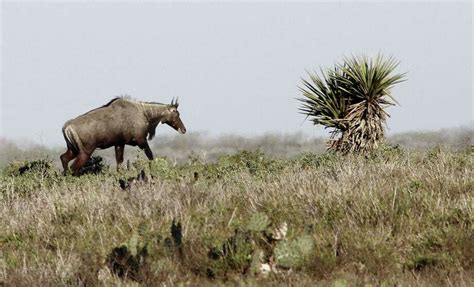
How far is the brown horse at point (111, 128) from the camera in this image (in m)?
19.3

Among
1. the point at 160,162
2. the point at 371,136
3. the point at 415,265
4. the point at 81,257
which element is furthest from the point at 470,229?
the point at 371,136

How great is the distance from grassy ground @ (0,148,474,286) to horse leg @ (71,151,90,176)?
351 inches

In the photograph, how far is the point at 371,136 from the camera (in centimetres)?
1898

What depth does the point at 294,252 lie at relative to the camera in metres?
6.40

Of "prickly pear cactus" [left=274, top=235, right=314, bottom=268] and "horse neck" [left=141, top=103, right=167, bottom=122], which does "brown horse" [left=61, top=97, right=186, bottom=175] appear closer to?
"horse neck" [left=141, top=103, right=167, bottom=122]

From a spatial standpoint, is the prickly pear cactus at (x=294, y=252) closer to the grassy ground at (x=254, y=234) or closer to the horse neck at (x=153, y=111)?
the grassy ground at (x=254, y=234)

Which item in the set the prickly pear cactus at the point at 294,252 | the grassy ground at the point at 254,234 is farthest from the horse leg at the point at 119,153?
the prickly pear cactus at the point at 294,252

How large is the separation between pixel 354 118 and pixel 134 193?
37.2ft

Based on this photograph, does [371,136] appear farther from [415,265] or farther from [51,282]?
[51,282]

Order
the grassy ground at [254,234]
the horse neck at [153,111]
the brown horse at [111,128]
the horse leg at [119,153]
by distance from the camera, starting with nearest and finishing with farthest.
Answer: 1. the grassy ground at [254,234]
2. the brown horse at [111,128]
3. the horse leg at [119,153]
4. the horse neck at [153,111]

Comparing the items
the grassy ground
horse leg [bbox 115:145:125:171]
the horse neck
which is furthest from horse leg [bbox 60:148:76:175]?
the grassy ground

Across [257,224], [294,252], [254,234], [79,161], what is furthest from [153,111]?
[294,252]

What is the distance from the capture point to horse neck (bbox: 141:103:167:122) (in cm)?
2077

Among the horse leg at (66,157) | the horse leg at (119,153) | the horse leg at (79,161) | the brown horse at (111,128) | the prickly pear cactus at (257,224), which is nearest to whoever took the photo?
the prickly pear cactus at (257,224)
